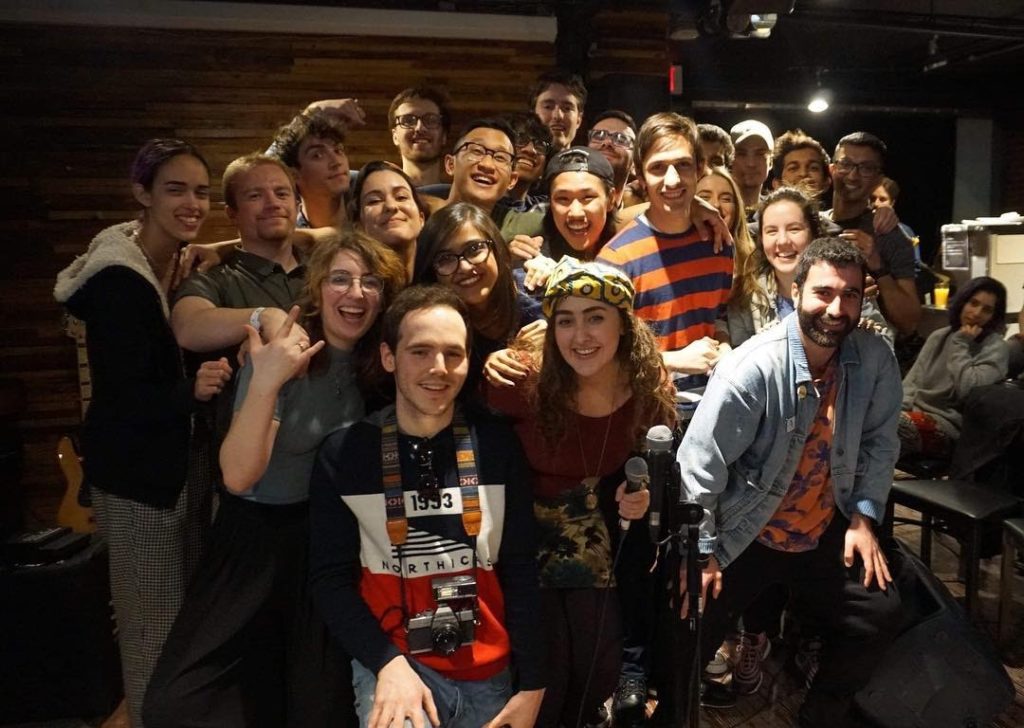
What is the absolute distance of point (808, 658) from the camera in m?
2.98

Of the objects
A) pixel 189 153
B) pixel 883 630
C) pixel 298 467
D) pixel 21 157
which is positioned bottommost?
pixel 883 630

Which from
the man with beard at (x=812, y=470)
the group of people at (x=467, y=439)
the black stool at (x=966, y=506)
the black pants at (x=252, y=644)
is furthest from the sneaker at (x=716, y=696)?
the black pants at (x=252, y=644)

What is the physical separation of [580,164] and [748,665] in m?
2.12

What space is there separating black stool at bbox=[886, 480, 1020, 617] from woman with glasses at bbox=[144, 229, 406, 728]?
236 centimetres

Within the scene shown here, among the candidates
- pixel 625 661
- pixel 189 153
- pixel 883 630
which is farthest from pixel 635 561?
pixel 189 153

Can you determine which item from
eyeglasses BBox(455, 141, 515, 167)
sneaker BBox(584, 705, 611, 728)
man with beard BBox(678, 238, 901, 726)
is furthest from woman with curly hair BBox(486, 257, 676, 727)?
eyeglasses BBox(455, 141, 515, 167)

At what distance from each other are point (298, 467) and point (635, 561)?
117cm

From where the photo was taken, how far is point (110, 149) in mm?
5266

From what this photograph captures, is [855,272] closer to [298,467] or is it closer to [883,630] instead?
[883,630]

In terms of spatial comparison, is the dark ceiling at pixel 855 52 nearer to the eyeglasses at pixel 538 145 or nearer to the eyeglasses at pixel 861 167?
the eyeglasses at pixel 861 167

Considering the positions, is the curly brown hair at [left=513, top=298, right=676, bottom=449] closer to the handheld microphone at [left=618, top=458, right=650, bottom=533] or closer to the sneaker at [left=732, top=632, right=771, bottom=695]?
the handheld microphone at [left=618, top=458, right=650, bottom=533]

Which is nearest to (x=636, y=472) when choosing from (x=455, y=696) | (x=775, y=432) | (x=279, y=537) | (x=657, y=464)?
(x=657, y=464)

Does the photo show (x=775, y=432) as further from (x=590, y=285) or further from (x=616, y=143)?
(x=616, y=143)

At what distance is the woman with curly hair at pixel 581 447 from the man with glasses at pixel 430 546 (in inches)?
9.1
